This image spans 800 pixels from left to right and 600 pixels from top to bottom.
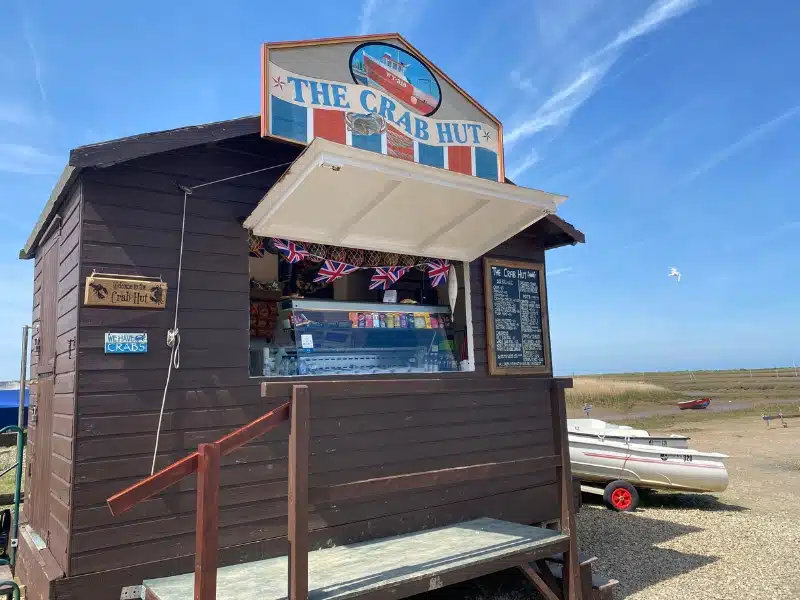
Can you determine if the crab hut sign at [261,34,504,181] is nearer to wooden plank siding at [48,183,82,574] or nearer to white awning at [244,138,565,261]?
white awning at [244,138,565,261]

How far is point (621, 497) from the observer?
960 centimetres

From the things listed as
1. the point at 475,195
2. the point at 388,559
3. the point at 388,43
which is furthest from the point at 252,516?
the point at 388,43

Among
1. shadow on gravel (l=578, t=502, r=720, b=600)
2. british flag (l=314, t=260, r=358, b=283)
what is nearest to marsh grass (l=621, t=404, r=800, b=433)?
shadow on gravel (l=578, t=502, r=720, b=600)

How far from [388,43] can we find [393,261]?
1993 mm

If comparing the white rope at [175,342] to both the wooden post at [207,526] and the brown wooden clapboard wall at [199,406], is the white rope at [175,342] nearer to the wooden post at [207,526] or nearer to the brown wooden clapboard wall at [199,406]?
the brown wooden clapboard wall at [199,406]

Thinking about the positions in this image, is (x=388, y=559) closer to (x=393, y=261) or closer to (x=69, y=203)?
(x=393, y=261)

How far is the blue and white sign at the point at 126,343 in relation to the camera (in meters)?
3.98

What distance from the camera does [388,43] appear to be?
5.30m

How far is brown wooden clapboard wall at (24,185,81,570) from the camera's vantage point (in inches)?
158

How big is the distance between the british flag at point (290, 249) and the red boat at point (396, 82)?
161cm

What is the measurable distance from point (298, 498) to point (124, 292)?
2.04 meters

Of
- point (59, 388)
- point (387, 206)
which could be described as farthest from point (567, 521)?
point (59, 388)

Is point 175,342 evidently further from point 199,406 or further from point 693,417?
point 693,417

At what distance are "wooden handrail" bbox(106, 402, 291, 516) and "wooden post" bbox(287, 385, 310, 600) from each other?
0.10 metres
